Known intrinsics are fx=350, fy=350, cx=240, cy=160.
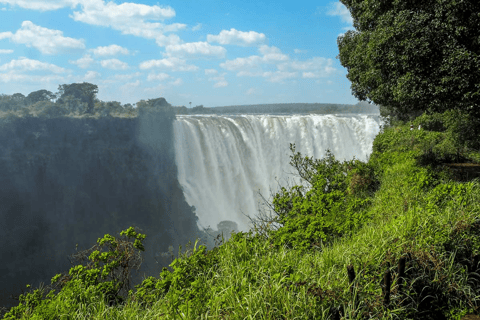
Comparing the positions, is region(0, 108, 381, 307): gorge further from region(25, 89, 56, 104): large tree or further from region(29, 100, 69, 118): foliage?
region(25, 89, 56, 104): large tree

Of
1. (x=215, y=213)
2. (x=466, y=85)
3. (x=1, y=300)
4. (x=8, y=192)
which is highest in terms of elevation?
(x=466, y=85)

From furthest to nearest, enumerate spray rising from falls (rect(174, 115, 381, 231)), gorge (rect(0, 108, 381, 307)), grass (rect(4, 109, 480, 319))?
1. gorge (rect(0, 108, 381, 307))
2. spray rising from falls (rect(174, 115, 381, 231))
3. grass (rect(4, 109, 480, 319))

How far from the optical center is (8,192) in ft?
93.0

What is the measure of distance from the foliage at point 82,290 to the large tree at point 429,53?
294 inches

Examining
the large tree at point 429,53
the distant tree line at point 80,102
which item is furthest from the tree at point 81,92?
the large tree at point 429,53

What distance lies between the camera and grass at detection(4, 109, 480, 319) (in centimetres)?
295

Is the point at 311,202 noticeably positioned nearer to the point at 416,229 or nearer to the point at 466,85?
the point at 416,229

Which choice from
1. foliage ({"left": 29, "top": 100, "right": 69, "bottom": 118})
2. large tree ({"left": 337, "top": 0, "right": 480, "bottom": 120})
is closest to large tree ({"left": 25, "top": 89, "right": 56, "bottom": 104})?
foliage ({"left": 29, "top": 100, "right": 69, "bottom": 118})

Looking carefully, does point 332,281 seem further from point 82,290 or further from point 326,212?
point 82,290

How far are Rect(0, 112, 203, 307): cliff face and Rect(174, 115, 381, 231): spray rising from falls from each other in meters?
4.32

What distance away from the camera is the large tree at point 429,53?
7859 millimetres

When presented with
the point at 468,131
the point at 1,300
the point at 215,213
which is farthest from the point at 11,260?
the point at 468,131

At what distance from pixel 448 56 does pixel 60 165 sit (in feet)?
104

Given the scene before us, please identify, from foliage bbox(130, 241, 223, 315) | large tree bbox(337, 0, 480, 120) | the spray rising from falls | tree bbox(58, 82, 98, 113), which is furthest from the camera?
tree bbox(58, 82, 98, 113)
